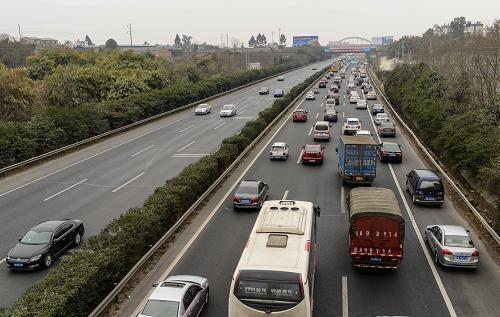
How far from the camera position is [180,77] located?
84.4 m

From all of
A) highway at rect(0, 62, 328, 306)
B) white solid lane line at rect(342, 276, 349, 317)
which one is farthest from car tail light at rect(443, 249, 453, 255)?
highway at rect(0, 62, 328, 306)

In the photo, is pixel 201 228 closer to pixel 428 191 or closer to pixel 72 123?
pixel 428 191

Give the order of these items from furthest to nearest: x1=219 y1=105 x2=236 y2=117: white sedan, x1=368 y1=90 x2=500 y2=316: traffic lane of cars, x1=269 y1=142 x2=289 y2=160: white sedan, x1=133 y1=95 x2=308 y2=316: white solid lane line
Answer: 1. x1=219 y1=105 x2=236 y2=117: white sedan
2. x1=269 y1=142 x2=289 y2=160: white sedan
3. x1=133 y1=95 x2=308 y2=316: white solid lane line
4. x1=368 y1=90 x2=500 y2=316: traffic lane of cars

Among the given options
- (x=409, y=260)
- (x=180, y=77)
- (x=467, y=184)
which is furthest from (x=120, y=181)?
(x=180, y=77)

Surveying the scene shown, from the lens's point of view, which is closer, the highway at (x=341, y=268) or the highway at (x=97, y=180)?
the highway at (x=341, y=268)

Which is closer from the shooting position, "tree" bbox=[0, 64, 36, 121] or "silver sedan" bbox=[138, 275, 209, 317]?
"silver sedan" bbox=[138, 275, 209, 317]

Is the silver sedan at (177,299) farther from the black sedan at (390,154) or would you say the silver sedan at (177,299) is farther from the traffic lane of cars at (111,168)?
the black sedan at (390,154)

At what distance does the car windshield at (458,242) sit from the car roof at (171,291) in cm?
1020

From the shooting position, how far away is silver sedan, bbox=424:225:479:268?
683 inches

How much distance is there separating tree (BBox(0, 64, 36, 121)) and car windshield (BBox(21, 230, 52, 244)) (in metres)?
30.1

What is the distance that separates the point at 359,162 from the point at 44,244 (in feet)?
58.4

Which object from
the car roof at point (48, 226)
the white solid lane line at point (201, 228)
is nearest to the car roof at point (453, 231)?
the white solid lane line at point (201, 228)

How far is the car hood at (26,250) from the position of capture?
1764 centimetres

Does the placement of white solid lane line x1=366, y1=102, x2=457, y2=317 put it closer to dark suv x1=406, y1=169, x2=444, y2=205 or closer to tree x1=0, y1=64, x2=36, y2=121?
dark suv x1=406, y1=169, x2=444, y2=205
